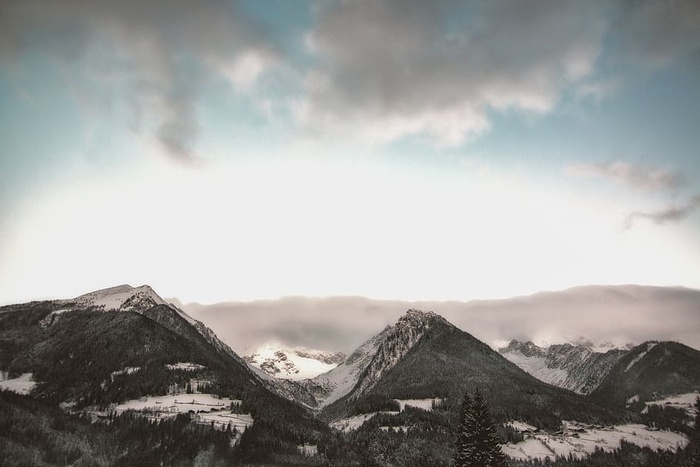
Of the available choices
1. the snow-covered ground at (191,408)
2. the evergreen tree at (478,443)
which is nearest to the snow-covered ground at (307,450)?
the snow-covered ground at (191,408)

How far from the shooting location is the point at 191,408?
183m

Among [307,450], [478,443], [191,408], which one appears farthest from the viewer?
[307,450]

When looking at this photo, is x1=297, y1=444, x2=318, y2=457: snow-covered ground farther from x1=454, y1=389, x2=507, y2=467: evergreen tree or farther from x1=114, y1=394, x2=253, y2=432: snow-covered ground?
x1=454, y1=389, x2=507, y2=467: evergreen tree

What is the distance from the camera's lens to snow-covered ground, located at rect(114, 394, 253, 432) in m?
175

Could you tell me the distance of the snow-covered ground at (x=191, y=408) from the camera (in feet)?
574

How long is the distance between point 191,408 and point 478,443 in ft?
464

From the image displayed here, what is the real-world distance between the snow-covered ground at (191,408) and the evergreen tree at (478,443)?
120m

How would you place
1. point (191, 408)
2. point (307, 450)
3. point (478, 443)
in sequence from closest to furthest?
point (478, 443) → point (191, 408) → point (307, 450)

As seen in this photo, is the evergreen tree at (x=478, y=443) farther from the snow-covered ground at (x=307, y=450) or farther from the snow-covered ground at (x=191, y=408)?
the snow-covered ground at (x=307, y=450)

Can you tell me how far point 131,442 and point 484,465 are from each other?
133457 millimetres

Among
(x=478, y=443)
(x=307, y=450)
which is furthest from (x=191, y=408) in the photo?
(x=478, y=443)

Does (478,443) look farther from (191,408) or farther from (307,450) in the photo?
(191,408)

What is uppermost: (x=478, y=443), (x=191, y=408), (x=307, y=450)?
(x=478, y=443)

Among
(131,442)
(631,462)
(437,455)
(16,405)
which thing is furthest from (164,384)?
(631,462)
